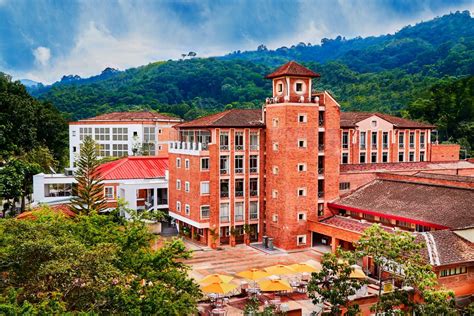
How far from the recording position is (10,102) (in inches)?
1887

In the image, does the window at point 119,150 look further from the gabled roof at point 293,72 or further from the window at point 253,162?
the gabled roof at point 293,72

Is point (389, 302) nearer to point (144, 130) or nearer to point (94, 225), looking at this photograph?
point (94, 225)

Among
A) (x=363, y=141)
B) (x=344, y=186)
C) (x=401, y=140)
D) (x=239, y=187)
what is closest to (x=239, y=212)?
(x=239, y=187)

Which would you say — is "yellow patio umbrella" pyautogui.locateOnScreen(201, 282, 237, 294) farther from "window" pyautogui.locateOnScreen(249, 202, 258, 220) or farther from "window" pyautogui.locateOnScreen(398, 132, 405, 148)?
"window" pyautogui.locateOnScreen(398, 132, 405, 148)

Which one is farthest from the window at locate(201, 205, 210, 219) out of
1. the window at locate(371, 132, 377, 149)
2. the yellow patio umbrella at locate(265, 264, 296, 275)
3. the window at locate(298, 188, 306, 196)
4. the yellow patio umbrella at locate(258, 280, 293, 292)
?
the window at locate(371, 132, 377, 149)

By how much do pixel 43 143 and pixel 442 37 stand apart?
152016 millimetres

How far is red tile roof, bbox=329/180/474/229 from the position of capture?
24.9m

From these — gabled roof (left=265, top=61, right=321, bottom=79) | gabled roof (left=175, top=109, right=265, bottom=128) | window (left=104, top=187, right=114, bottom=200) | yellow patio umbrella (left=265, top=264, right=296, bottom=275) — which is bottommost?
yellow patio umbrella (left=265, top=264, right=296, bottom=275)

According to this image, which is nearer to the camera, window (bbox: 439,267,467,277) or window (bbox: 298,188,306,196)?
window (bbox: 439,267,467,277)

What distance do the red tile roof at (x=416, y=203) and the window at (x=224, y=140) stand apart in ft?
24.6

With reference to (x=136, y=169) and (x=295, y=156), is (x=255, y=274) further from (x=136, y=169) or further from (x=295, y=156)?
(x=136, y=169)

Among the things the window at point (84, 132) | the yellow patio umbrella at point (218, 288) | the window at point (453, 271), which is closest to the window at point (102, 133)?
the window at point (84, 132)

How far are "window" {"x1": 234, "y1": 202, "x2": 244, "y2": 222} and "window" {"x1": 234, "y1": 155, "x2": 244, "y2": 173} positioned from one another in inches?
82.7

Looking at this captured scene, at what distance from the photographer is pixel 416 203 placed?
27391mm
